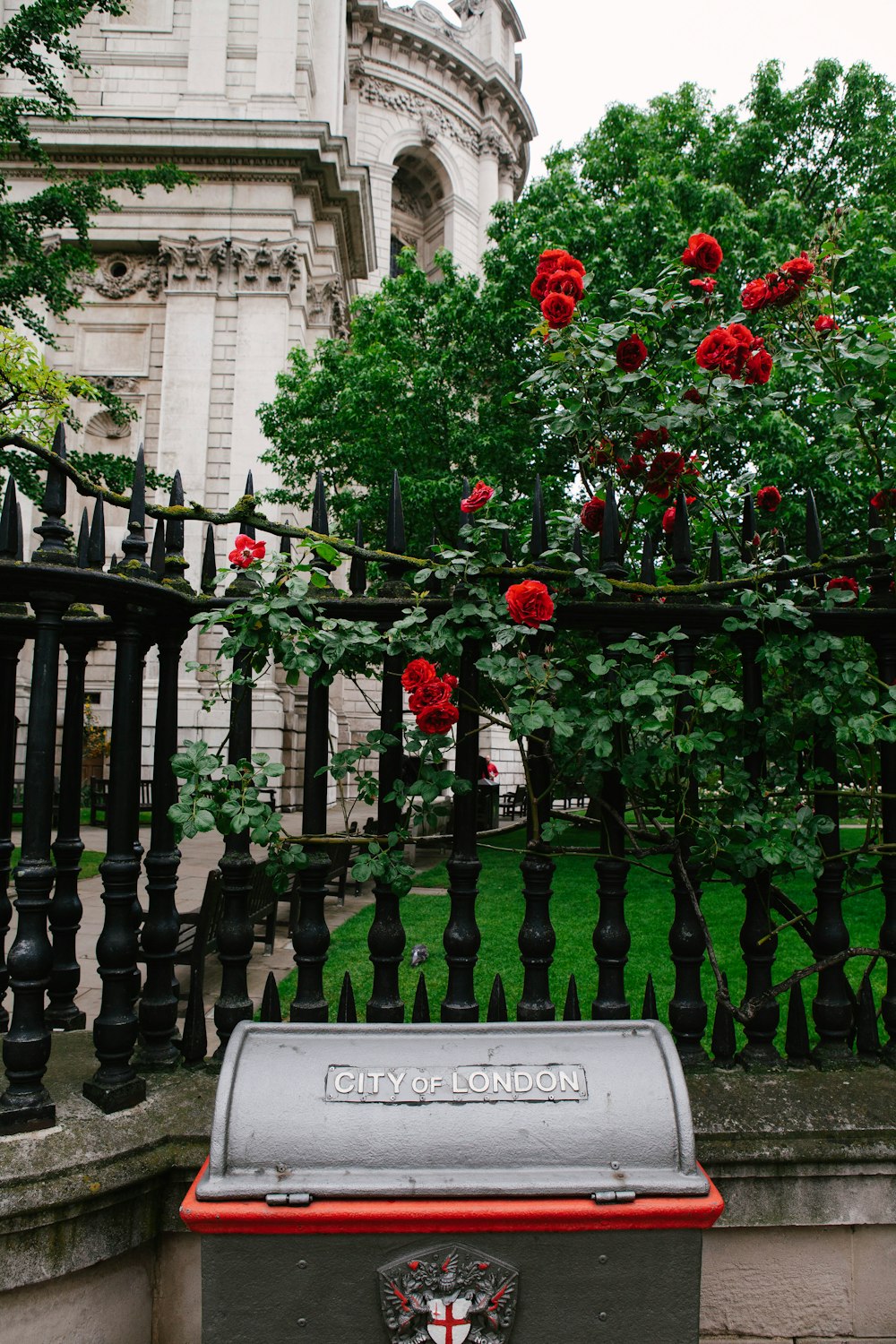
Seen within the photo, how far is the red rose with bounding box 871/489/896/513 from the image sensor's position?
2.78 m

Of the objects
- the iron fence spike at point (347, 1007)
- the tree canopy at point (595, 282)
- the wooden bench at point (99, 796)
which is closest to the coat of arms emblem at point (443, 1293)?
the iron fence spike at point (347, 1007)

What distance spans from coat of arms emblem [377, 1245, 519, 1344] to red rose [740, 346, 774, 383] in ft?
8.48

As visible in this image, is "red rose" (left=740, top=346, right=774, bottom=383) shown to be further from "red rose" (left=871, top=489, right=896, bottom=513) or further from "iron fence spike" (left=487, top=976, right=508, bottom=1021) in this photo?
"iron fence spike" (left=487, top=976, right=508, bottom=1021)

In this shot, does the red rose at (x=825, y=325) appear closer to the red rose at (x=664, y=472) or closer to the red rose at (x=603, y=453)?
the red rose at (x=664, y=472)

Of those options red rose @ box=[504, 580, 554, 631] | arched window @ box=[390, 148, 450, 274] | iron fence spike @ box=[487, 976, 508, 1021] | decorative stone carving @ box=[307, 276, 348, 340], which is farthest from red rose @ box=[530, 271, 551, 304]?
arched window @ box=[390, 148, 450, 274]

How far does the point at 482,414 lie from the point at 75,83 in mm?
17007

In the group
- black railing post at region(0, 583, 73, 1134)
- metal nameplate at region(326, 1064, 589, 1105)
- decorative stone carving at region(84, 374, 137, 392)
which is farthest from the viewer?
decorative stone carving at region(84, 374, 137, 392)

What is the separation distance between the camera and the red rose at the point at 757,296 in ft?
9.62

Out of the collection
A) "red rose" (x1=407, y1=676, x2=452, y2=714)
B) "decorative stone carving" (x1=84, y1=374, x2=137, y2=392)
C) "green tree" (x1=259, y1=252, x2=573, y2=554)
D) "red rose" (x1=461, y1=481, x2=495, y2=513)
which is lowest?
"red rose" (x1=407, y1=676, x2=452, y2=714)

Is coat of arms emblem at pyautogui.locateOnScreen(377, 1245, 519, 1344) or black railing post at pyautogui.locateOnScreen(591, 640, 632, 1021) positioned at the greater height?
black railing post at pyautogui.locateOnScreen(591, 640, 632, 1021)

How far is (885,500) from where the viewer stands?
2.79 metres

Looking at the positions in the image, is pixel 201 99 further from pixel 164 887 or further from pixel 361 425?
pixel 164 887

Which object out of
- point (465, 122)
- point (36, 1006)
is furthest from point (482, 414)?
point (465, 122)

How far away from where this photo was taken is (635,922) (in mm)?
9109
